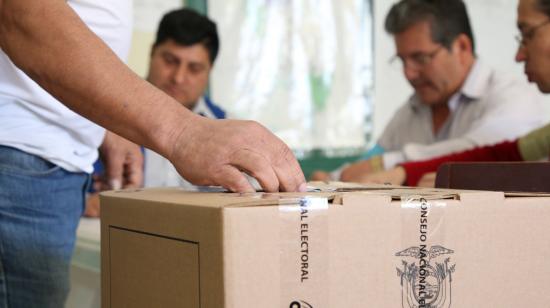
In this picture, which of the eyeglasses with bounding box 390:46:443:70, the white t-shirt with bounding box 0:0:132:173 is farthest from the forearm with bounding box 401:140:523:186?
the white t-shirt with bounding box 0:0:132:173

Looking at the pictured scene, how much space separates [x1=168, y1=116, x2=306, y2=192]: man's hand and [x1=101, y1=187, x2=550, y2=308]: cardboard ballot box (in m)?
0.03

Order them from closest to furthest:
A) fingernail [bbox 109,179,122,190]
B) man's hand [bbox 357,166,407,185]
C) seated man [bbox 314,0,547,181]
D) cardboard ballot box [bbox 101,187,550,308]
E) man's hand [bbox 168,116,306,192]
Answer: cardboard ballot box [bbox 101,187,550,308], man's hand [bbox 168,116,306,192], fingernail [bbox 109,179,122,190], man's hand [bbox 357,166,407,185], seated man [bbox 314,0,547,181]

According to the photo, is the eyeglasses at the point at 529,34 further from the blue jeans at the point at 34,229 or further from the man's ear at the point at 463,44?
the blue jeans at the point at 34,229

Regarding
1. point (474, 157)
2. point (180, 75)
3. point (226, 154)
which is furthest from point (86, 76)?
point (180, 75)

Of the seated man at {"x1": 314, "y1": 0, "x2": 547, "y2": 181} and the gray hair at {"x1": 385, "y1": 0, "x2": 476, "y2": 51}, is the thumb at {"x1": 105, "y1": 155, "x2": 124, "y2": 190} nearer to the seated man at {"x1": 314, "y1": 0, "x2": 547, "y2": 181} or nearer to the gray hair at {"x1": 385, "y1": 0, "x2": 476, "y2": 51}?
the seated man at {"x1": 314, "y1": 0, "x2": 547, "y2": 181}

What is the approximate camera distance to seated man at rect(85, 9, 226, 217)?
8.34 feet

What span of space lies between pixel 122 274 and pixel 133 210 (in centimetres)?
7

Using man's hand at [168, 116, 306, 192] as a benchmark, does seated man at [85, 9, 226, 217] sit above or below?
above

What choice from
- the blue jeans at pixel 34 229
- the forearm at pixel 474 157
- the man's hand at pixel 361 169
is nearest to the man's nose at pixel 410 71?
the man's hand at pixel 361 169

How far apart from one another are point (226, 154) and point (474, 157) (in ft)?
4.79

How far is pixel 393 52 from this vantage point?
9.23 feet

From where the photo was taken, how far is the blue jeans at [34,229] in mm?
942

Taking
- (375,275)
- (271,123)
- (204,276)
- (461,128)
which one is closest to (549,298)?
(375,275)

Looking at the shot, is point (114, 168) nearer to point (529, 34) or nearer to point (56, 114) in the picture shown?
point (56, 114)
